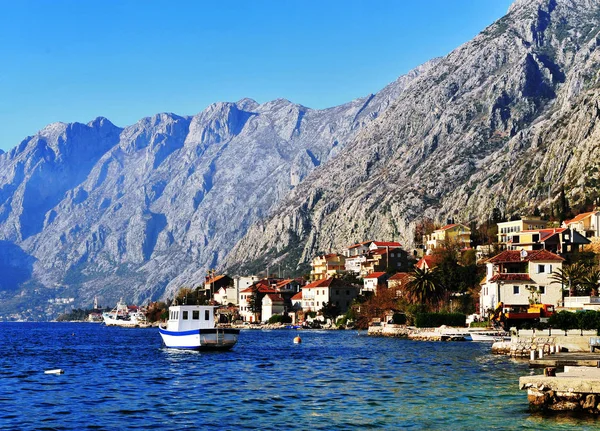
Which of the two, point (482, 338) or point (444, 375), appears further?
point (482, 338)

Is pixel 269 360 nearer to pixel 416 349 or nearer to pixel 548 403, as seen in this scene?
pixel 416 349

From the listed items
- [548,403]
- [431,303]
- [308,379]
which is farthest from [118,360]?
[431,303]

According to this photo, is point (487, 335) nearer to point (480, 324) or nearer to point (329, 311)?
point (480, 324)

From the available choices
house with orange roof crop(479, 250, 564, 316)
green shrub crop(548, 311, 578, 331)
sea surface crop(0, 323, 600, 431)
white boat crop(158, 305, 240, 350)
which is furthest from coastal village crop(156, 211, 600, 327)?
white boat crop(158, 305, 240, 350)

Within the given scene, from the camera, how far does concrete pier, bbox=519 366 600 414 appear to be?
123 ft

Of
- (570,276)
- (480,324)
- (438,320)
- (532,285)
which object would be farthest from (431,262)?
(570,276)

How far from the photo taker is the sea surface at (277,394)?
125 feet

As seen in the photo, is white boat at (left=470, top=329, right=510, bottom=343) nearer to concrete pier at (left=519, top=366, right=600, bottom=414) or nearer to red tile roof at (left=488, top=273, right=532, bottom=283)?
red tile roof at (left=488, top=273, right=532, bottom=283)

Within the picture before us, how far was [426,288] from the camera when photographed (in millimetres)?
143000

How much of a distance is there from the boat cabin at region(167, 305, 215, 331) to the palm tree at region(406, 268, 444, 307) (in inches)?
2168

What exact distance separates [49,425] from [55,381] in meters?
23.5

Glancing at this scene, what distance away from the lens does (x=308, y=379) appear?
5925 centimetres

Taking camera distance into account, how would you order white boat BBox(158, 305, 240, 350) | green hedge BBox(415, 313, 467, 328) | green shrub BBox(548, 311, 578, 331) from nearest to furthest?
green shrub BBox(548, 311, 578, 331), white boat BBox(158, 305, 240, 350), green hedge BBox(415, 313, 467, 328)

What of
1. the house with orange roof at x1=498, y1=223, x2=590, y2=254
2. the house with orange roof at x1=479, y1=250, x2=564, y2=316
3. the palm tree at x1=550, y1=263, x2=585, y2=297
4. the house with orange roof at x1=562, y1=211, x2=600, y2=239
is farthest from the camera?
the house with orange roof at x1=562, y1=211, x2=600, y2=239
